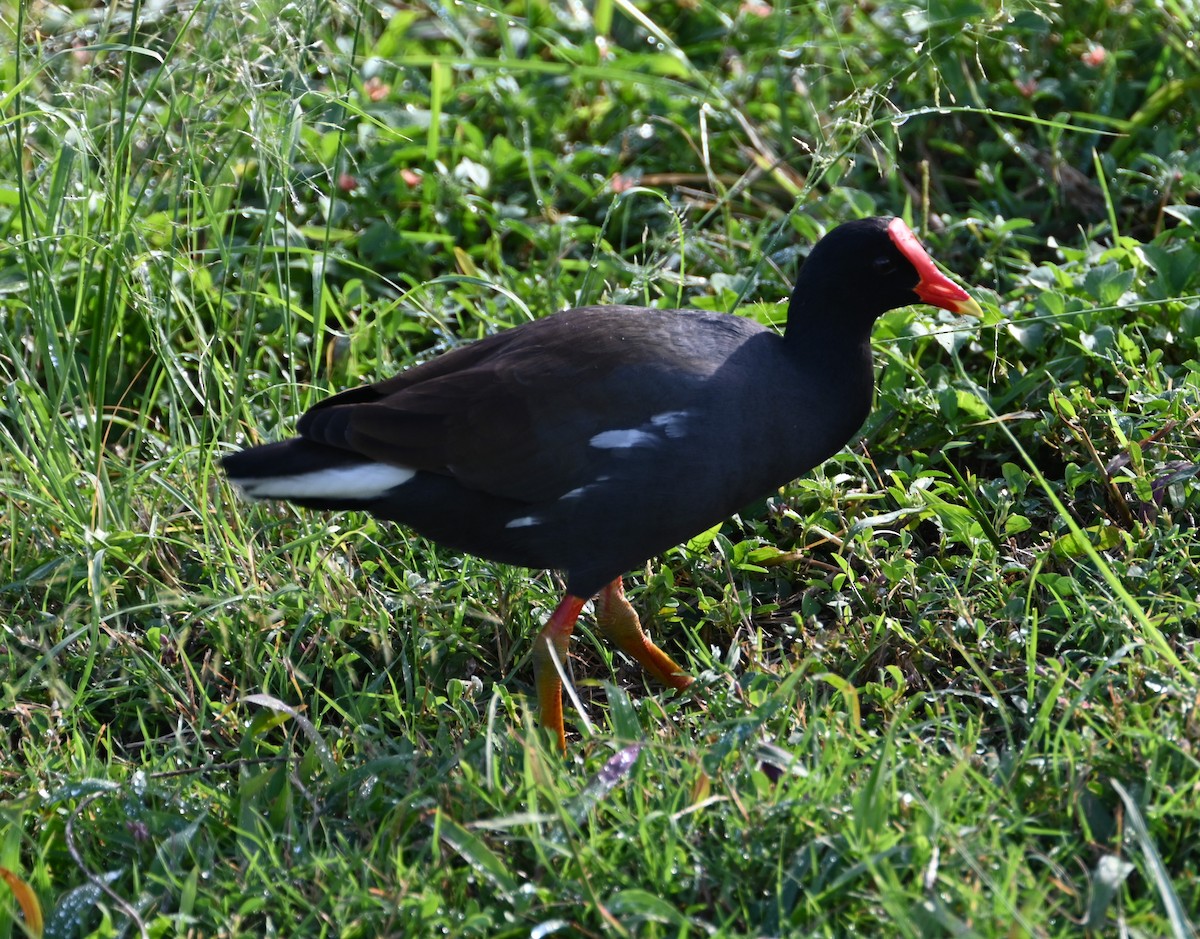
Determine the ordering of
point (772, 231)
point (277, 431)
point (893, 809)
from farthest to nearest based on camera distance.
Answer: point (772, 231), point (277, 431), point (893, 809)

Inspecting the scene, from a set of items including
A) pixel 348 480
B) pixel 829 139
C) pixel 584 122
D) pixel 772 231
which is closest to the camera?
pixel 348 480

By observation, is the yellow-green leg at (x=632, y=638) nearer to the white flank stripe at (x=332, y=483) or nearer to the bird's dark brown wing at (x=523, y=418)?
the bird's dark brown wing at (x=523, y=418)

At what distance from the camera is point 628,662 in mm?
3199

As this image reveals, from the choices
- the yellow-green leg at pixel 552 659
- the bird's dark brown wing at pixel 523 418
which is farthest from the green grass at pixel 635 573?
the bird's dark brown wing at pixel 523 418

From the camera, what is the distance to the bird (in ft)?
9.08

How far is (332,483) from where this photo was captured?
2.77 meters

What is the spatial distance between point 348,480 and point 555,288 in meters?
1.38

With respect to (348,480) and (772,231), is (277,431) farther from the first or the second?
(772,231)

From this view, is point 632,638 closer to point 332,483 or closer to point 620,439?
point 620,439

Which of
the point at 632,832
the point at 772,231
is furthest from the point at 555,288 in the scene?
the point at 632,832

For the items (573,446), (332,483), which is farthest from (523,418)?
(332,483)

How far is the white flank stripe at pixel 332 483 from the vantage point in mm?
2771

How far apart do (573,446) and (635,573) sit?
0.65m

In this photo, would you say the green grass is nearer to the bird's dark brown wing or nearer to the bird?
the bird
